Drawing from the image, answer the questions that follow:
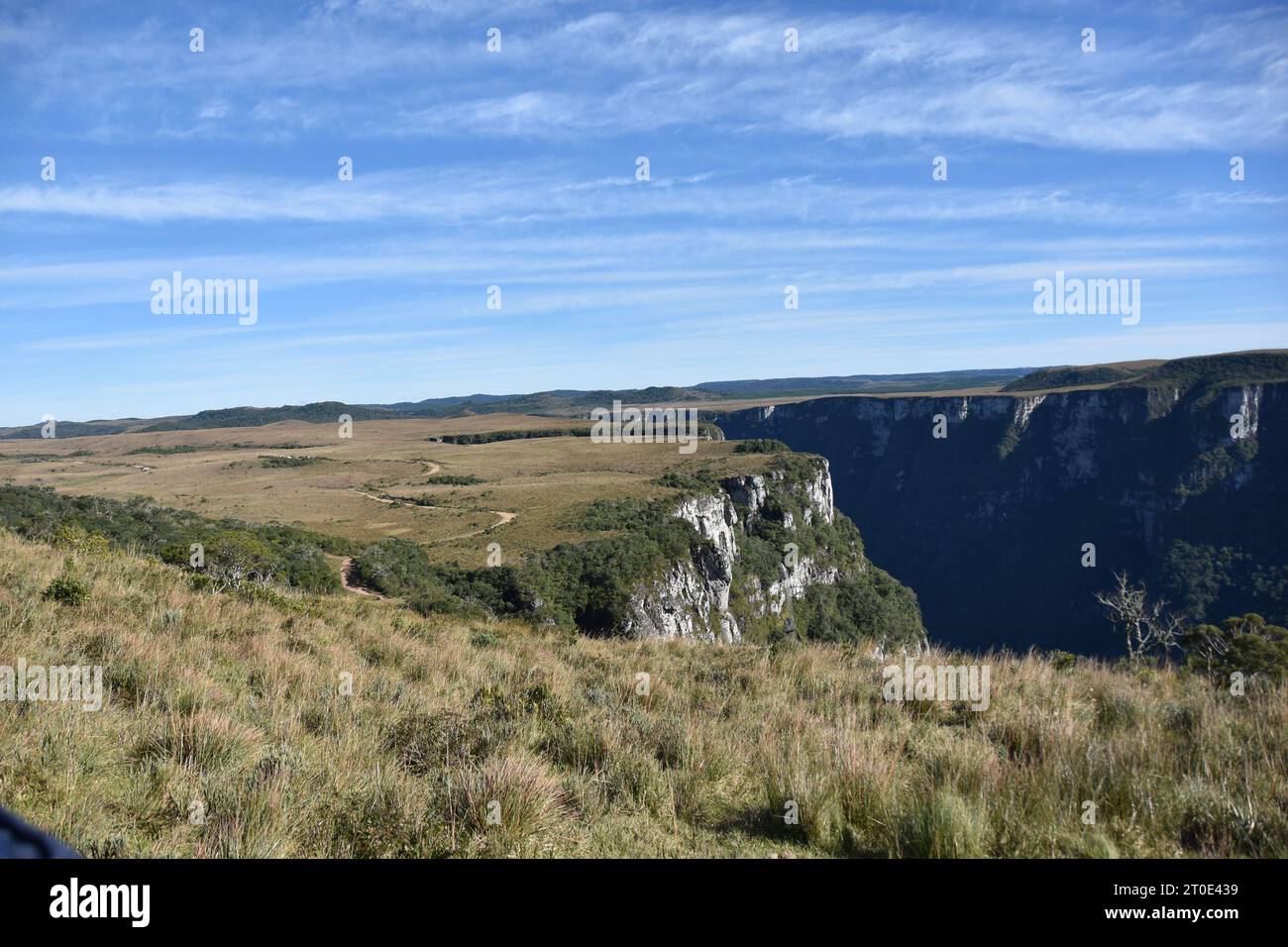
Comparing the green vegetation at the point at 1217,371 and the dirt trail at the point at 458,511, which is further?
the green vegetation at the point at 1217,371

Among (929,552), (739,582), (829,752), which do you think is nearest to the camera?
(829,752)

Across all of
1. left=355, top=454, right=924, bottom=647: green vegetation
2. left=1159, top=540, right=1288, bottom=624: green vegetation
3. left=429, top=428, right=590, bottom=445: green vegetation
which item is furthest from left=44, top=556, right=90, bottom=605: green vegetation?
left=429, top=428, right=590, bottom=445: green vegetation

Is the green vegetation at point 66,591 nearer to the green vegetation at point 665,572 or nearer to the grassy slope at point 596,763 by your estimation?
the grassy slope at point 596,763

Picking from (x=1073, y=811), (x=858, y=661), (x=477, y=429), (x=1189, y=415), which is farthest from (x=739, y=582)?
(x=477, y=429)

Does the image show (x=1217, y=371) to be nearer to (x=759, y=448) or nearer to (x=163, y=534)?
(x=759, y=448)

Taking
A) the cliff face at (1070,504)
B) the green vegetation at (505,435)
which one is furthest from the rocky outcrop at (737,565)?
the green vegetation at (505,435)

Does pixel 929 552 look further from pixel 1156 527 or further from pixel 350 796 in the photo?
pixel 350 796
